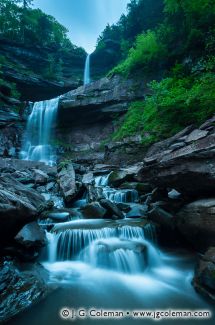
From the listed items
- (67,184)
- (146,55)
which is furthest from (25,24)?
(67,184)

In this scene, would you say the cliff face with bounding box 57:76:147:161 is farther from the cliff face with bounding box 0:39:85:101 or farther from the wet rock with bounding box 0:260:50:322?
the wet rock with bounding box 0:260:50:322

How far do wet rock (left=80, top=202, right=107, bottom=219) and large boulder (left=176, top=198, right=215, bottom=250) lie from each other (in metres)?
2.54

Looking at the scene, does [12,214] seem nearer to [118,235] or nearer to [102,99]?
[118,235]

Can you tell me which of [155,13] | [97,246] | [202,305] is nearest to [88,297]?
[97,246]

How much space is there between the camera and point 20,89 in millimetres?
24766

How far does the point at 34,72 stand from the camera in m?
26.3

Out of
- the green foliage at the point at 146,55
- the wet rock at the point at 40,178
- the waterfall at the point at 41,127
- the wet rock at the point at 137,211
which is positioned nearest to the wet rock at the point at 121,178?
the wet rock at the point at 137,211

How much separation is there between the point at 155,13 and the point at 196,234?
74.1 feet

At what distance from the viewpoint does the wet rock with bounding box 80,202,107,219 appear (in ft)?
25.3

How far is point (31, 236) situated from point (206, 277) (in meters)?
3.89

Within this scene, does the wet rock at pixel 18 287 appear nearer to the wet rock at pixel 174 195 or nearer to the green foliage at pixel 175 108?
the wet rock at pixel 174 195

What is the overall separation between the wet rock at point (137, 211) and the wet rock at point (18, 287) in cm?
357

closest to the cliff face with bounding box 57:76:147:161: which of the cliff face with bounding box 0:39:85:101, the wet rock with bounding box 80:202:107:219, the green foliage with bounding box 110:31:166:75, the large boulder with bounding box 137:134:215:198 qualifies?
the green foliage with bounding box 110:31:166:75

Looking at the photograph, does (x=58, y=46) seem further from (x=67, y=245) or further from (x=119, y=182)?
(x=67, y=245)
